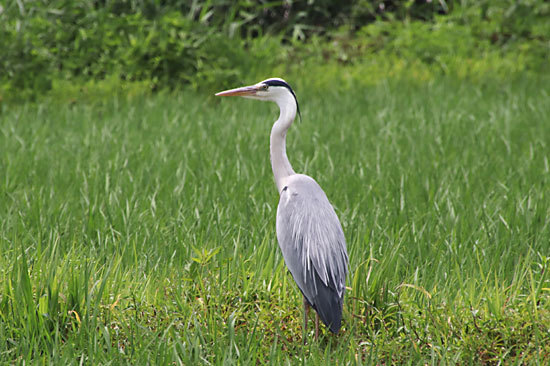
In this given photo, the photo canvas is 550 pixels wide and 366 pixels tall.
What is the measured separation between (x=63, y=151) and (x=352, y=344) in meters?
3.38

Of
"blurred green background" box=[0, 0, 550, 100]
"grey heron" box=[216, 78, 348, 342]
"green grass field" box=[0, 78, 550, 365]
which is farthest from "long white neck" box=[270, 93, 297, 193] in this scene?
"blurred green background" box=[0, 0, 550, 100]

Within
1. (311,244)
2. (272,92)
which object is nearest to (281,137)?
(272,92)

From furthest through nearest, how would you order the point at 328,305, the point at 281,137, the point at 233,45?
the point at 233,45, the point at 281,137, the point at 328,305

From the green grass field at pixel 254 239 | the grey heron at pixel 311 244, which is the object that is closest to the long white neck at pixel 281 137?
the grey heron at pixel 311 244

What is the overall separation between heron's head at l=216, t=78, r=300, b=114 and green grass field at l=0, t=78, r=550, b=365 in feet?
2.28

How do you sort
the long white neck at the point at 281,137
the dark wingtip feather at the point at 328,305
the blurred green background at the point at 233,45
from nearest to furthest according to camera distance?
1. the dark wingtip feather at the point at 328,305
2. the long white neck at the point at 281,137
3. the blurred green background at the point at 233,45

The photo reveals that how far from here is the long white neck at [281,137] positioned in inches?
107

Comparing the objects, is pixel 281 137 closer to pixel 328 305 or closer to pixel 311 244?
pixel 311 244

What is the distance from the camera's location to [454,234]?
131 inches

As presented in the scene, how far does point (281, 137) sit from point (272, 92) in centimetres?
20

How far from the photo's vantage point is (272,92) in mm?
2807

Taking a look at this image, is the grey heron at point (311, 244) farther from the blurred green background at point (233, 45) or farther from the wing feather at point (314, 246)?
the blurred green background at point (233, 45)

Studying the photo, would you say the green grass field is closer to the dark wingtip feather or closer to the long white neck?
the dark wingtip feather

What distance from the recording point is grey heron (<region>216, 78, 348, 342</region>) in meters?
2.51
